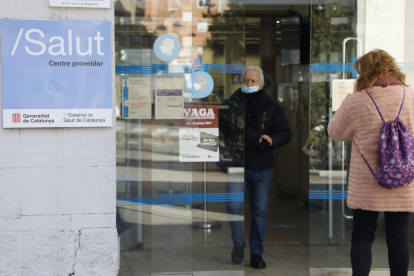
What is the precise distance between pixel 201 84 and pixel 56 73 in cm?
139

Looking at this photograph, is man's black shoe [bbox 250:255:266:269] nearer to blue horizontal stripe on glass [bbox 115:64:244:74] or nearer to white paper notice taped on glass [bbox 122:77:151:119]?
white paper notice taped on glass [bbox 122:77:151:119]

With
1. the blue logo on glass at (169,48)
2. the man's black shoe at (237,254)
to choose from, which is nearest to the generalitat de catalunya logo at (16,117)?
the blue logo on glass at (169,48)

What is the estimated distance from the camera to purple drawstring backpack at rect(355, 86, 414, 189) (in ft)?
12.7

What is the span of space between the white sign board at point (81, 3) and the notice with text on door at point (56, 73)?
0.12 m

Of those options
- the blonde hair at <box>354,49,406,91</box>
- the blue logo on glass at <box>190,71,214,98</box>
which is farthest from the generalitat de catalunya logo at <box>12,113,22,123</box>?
the blonde hair at <box>354,49,406,91</box>

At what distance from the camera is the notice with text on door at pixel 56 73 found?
159 inches

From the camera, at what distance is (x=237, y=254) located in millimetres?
5199

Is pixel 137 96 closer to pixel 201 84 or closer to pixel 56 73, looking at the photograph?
pixel 201 84

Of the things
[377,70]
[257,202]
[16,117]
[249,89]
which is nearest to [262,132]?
[249,89]

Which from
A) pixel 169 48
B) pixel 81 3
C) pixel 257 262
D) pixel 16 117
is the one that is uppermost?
pixel 81 3

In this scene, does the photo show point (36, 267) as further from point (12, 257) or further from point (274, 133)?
point (274, 133)

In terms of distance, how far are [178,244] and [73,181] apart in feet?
4.37

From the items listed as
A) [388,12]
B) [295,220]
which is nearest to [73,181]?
[388,12]

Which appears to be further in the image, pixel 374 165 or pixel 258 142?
pixel 258 142
